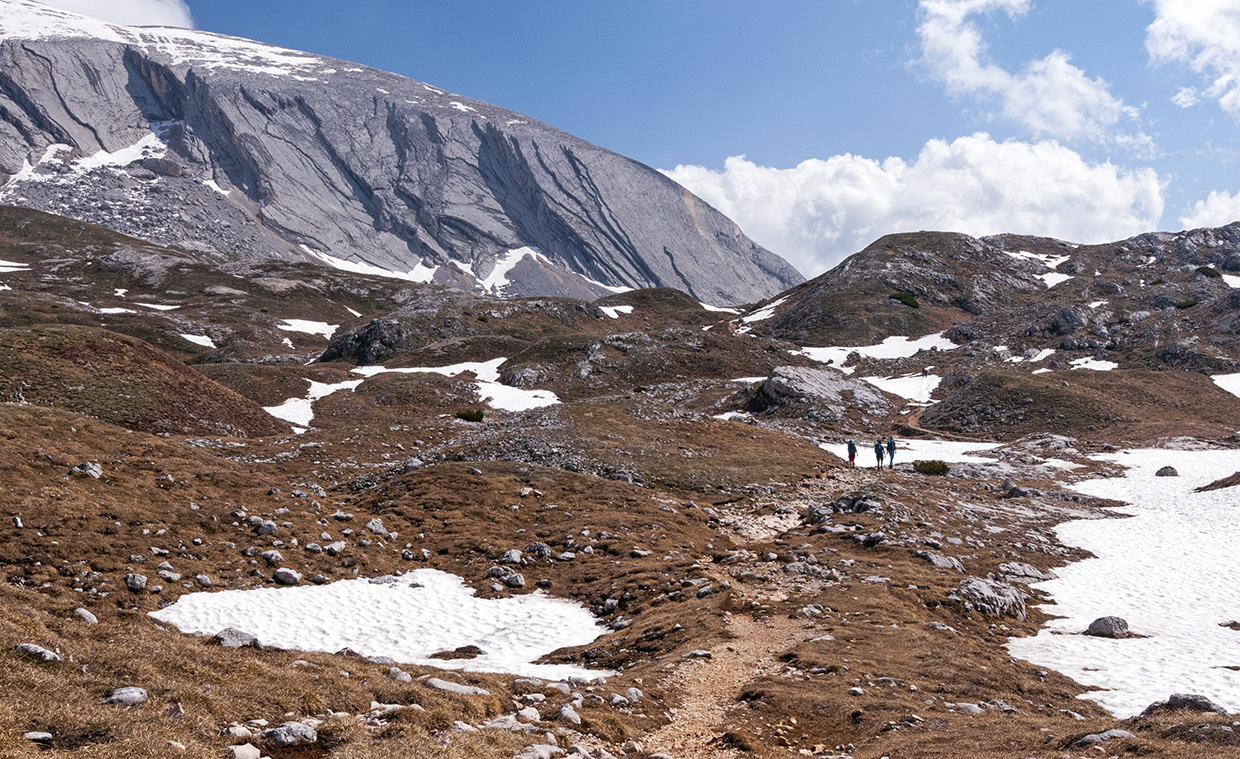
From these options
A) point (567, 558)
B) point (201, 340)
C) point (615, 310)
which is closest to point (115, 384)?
point (567, 558)

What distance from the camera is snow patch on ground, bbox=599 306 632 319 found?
14212 cm

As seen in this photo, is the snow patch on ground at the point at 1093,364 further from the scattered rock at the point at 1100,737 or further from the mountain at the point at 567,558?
the scattered rock at the point at 1100,737

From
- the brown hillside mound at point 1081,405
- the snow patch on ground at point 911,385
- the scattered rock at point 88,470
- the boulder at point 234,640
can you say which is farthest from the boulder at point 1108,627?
the snow patch on ground at point 911,385

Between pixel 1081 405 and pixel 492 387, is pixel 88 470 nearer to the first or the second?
pixel 492 387

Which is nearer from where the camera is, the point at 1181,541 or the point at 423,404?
the point at 1181,541

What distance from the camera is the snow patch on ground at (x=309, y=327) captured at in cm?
12281

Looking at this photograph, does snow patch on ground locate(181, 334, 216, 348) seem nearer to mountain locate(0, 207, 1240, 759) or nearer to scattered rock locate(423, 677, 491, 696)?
mountain locate(0, 207, 1240, 759)

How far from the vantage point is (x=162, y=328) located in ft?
334

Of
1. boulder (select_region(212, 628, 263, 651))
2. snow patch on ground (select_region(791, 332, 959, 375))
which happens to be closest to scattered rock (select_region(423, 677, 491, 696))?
boulder (select_region(212, 628, 263, 651))

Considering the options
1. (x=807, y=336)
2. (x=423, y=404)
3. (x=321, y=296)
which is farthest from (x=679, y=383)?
(x=321, y=296)

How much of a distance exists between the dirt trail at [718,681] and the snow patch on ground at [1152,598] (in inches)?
273

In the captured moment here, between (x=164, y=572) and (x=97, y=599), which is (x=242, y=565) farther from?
(x=97, y=599)

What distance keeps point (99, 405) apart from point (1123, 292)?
13783 centimetres

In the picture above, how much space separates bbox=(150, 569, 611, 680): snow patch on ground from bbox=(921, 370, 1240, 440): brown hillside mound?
57.4 m
